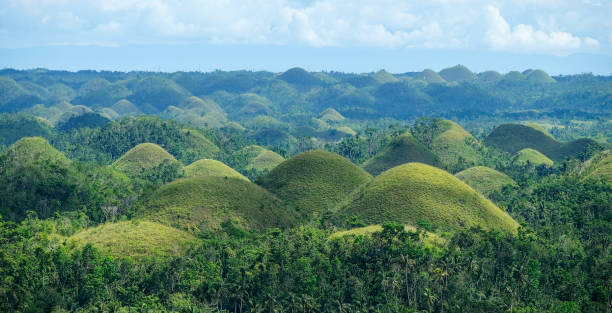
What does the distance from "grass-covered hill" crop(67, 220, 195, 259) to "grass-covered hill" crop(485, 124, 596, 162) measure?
12377cm

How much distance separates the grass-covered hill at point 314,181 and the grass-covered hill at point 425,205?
756 cm

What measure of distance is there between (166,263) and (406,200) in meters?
34.4

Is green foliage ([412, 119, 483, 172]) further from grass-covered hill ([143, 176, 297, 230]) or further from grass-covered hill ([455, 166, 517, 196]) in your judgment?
grass-covered hill ([143, 176, 297, 230])

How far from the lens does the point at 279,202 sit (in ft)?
262

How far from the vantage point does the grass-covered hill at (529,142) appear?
504 feet

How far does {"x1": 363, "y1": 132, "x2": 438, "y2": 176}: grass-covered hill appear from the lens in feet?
404

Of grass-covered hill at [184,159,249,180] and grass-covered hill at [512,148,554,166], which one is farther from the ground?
grass-covered hill at [184,159,249,180]

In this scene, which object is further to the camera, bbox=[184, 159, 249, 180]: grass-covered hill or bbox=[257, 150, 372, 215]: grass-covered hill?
bbox=[184, 159, 249, 180]: grass-covered hill

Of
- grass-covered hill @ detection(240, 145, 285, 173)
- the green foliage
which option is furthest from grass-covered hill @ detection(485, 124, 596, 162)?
grass-covered hill @ detection(240, 145, 285, 173)

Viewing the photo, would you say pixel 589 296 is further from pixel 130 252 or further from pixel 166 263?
pixel 130 252

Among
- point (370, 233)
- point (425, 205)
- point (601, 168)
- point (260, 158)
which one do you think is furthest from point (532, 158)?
point (370, 233)

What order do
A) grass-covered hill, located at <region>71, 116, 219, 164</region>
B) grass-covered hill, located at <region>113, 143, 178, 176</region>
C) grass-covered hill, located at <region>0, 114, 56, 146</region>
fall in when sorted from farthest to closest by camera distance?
grass-covered hill, located at <region>0, 114, 56, 146</region>, grass-covered hill, located at <region>71, 116, 219, 164</region>, grass-covered hill, located at <region>113, 143, 178, 176</region>

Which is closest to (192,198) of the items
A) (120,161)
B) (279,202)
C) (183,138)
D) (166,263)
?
(279,202)

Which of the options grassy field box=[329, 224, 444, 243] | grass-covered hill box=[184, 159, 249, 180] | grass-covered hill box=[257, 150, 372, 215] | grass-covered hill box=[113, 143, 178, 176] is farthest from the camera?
grass-covered hill box=[113, 143, 178, 176]
